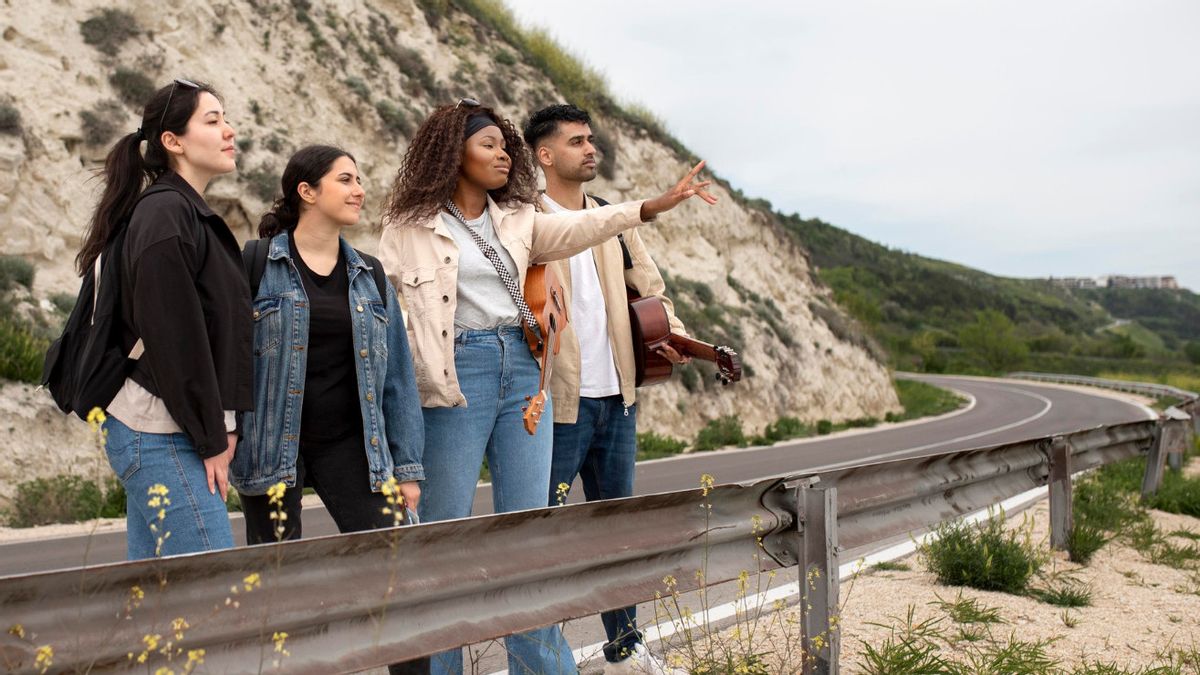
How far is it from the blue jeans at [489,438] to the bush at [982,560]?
8.83 feet

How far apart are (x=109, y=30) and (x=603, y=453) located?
1919 centimetres

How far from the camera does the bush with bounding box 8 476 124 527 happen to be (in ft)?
33.9

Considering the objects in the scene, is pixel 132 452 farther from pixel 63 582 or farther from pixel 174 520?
pixel 63 582

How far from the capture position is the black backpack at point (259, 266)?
3357 millimetres

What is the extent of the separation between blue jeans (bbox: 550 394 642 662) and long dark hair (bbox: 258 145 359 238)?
137 cm

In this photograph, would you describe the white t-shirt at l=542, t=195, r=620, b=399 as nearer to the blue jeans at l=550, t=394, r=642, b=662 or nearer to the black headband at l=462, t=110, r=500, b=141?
the blue jeans at l=550, t=394, r=642, b=662

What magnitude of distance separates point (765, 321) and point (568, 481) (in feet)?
84.9

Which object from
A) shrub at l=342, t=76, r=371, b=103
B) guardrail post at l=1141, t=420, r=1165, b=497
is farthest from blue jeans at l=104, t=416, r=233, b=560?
shrub at l=342, t=76, r=371, b=103

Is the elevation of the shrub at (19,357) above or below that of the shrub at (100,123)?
below

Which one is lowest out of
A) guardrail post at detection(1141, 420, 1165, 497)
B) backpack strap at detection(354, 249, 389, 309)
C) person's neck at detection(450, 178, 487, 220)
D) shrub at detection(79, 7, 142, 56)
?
guardrail post at detection(1141, 420, 1165, 497)

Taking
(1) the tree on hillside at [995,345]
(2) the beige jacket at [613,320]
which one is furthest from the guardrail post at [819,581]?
(1) the tree on hillside at [995,345]

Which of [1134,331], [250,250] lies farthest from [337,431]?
[1134,331]

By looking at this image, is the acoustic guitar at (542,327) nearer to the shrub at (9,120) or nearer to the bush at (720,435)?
the bush at (720,435)

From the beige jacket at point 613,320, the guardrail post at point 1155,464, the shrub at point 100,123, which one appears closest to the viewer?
the beige jacket at point 613,320
